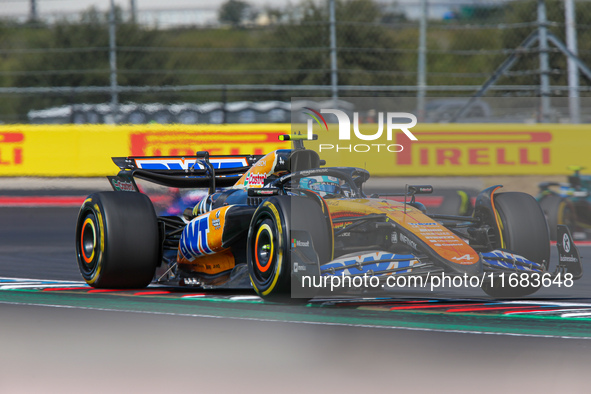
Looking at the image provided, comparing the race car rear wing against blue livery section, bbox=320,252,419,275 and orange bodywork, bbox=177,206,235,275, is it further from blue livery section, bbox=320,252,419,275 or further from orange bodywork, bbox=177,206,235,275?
blue livery section, bbox=320,252,419,275

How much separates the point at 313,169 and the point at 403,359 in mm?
2244

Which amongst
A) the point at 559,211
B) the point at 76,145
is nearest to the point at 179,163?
the point at 559,211

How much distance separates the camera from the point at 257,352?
4.89 m

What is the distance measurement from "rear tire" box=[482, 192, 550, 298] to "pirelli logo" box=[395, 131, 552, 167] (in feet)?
18.3

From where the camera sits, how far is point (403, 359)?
470 centimetres

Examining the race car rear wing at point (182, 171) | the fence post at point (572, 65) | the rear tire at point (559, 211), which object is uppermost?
the fence post at point (572, 65)

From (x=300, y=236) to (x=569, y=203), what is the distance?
5.14 m

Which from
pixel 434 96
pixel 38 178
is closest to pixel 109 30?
pixel 38 178

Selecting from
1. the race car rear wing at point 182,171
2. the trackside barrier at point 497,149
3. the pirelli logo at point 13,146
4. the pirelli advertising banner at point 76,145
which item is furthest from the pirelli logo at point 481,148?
the pirelli logo at point 13,146

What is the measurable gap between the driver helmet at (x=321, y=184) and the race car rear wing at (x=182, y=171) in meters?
1.61

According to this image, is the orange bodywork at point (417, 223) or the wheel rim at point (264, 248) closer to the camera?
the orange bodywork at point (417, 223)

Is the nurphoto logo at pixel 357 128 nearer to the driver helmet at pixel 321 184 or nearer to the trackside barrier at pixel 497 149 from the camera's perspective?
the driver helmet at pixel 321 184

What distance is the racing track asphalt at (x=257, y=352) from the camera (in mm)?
4246

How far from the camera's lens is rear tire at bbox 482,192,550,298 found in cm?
632
